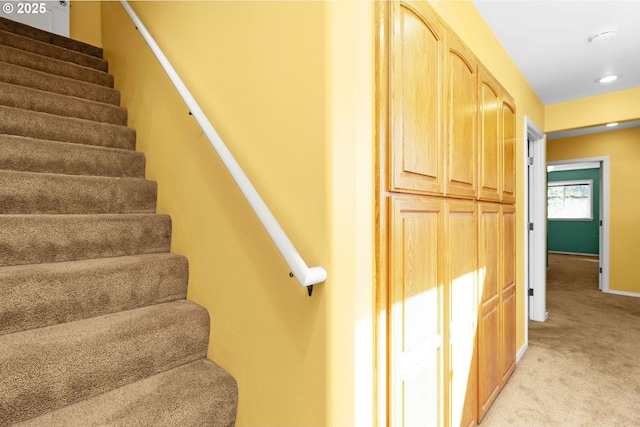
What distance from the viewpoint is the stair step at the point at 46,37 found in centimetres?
260

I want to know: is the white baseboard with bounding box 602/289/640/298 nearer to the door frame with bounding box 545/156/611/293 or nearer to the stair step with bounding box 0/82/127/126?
the door frame with bounding box 545/156/611/293

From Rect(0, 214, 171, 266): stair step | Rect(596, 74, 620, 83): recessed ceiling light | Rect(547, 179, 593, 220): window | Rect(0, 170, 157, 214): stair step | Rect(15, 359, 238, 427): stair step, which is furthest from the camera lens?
Rect(547, 179, 593, 220): window

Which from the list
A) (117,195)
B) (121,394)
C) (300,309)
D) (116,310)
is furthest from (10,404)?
(117,195)

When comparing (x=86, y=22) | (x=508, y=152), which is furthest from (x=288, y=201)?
(x=86, y=22)

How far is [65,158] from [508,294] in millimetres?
2939

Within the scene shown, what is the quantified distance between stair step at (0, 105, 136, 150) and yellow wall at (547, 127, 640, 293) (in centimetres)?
634

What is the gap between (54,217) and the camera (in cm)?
141

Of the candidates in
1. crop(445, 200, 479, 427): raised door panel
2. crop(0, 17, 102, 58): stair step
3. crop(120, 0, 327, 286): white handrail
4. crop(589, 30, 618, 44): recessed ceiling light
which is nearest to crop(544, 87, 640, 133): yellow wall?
crop(589, 30, 618, 44): recessed ceiling light

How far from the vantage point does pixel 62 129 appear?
6.30 ft

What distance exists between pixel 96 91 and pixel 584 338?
4780 mm

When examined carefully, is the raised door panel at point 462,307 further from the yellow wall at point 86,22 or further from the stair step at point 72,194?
the yellow wall at point 86,22

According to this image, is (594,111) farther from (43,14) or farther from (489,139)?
(43,14)

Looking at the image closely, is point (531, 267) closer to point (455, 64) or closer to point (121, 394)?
point (455, 64)

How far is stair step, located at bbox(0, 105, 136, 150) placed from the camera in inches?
69.6
